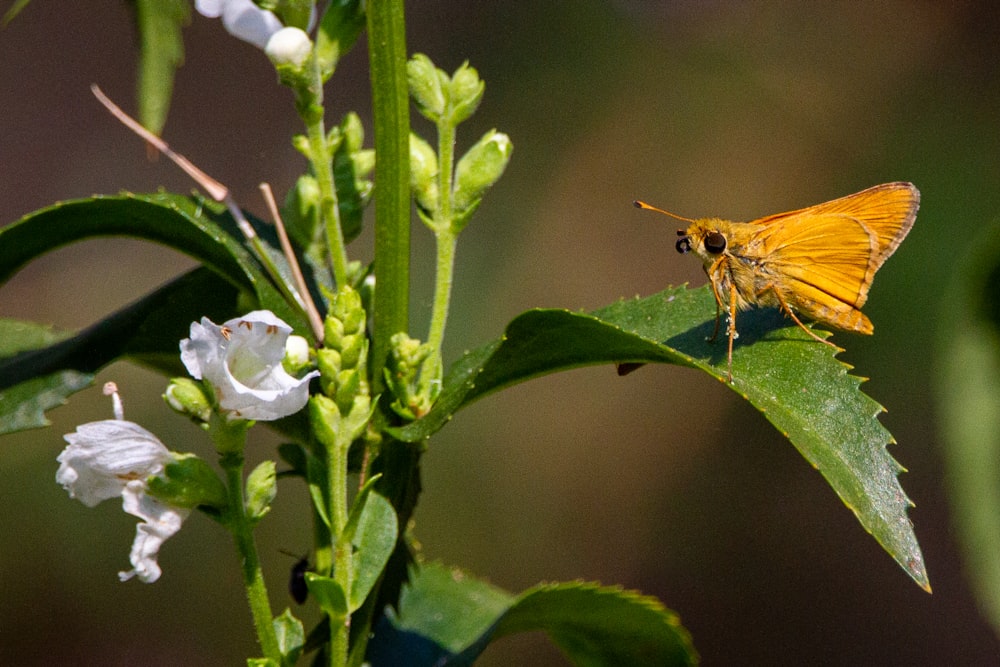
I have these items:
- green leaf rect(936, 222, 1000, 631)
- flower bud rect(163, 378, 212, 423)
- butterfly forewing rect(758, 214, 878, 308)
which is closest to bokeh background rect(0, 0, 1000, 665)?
green leaf rect(936, 222, 1000, 631)

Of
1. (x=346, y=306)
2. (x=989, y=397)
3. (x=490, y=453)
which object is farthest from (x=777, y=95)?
(x=346, y=306)

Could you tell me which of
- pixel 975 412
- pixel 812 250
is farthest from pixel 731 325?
pixel 975 412

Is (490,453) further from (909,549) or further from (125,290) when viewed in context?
(909,549)

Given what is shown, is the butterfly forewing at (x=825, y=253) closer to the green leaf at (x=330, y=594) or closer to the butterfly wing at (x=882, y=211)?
the butterfly wing at (x=882, y=211)

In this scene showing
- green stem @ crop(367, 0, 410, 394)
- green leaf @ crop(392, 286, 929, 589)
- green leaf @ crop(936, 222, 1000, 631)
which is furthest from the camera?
green leaf @ crop(936, 222, 1000, 631)

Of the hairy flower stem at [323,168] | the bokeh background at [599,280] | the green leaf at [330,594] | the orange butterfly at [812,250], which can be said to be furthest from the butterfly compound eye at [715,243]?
the bokeh background at [599,280]

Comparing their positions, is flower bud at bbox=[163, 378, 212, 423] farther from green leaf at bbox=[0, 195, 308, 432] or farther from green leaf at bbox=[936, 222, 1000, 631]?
green leaf at bbox=[936, 222, 1000, 631]
